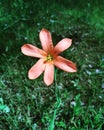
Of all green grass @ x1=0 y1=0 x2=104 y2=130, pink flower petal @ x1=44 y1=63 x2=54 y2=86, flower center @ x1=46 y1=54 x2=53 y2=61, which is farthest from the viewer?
green grass @ x1=0 y1=0 x2=104 y2=130

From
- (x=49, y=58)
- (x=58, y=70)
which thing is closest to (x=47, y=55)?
(x=49, y=58)

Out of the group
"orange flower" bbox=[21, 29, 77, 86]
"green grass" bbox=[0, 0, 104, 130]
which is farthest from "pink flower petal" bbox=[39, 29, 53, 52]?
"green grass" bbox=[0, 0, 104, 130]

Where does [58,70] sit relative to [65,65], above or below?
below

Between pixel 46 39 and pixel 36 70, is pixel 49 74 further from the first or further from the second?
pixel 46 39

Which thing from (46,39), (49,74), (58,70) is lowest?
(58,70)

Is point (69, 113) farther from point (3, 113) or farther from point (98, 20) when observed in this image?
point (98, 20)

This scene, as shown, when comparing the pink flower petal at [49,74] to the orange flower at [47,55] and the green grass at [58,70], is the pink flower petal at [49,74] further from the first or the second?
the green grass at [58,70]

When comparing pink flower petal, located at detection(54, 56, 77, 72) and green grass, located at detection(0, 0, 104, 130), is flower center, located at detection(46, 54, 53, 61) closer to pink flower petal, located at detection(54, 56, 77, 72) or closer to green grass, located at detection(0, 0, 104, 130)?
pink flower petal, located at detection(54, 56, 77, 72)
